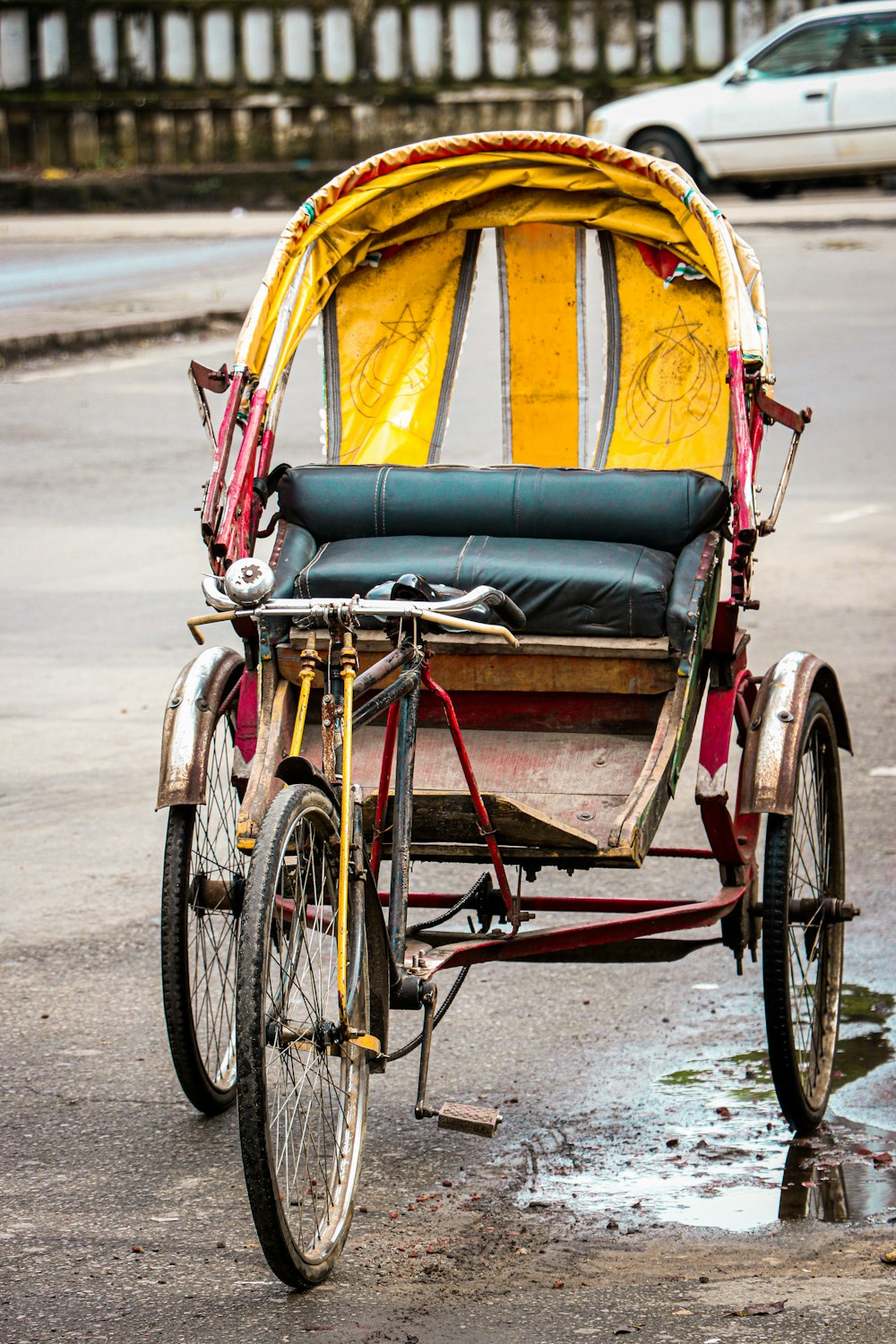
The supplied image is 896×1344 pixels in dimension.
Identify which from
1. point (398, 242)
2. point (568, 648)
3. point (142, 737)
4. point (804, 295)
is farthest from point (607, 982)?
point (804, 295)

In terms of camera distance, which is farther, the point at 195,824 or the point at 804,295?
the point at 804,295

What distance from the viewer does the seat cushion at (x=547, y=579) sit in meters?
4.55

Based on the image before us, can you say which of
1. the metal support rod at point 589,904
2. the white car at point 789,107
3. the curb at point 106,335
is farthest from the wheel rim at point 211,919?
the white car at point 789,107

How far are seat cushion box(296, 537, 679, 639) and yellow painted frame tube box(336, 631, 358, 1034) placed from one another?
29.8 inches

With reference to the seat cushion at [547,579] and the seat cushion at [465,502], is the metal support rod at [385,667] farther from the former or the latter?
the seat cushion at [465,502]

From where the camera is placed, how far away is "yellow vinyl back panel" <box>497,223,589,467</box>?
5820 mm

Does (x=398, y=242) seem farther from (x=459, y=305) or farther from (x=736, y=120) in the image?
(x=736, y=120)

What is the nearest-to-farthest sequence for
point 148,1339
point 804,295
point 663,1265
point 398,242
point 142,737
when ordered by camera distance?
point 148,1339, point 663,1265, point 398,242, point 142,737, point 804,295

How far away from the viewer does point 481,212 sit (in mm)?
5660

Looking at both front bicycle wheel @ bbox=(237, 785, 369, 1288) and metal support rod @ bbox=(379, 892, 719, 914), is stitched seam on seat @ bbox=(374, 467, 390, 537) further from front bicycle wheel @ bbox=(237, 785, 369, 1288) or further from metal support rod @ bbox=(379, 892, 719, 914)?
front bicycle wheel @ bbox=(237, 785, 369, 1288)

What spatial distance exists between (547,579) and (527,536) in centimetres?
43

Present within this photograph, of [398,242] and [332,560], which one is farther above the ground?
[398,242]

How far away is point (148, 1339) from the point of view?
11.7ft

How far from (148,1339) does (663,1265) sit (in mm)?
928
